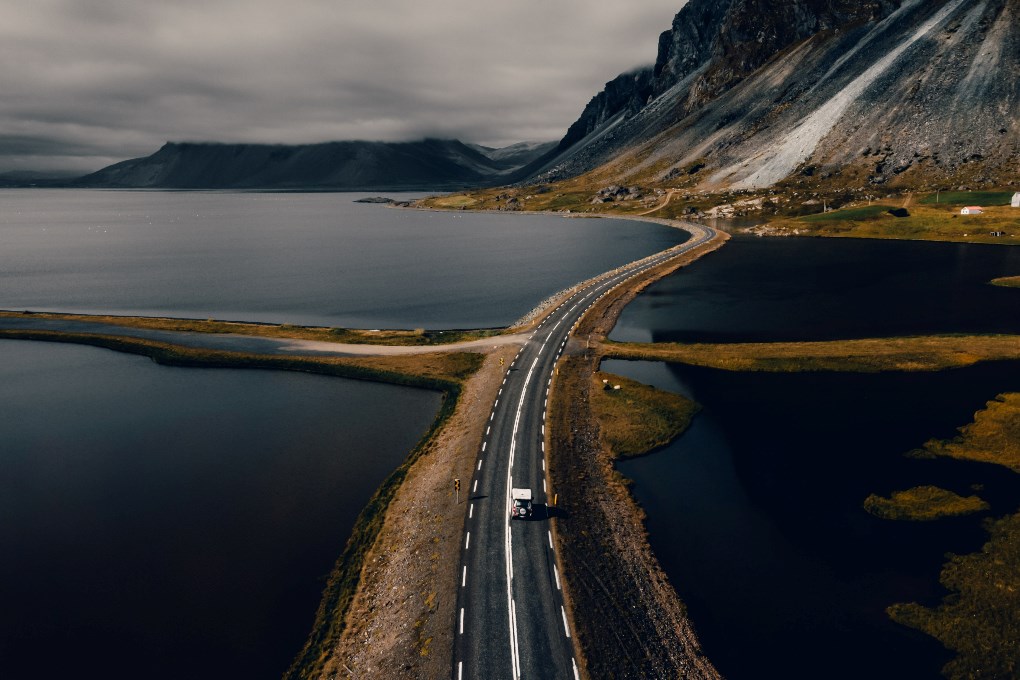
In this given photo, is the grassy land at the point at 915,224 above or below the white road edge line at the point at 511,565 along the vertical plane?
above

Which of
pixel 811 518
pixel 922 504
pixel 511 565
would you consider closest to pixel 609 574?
pixel 511 565

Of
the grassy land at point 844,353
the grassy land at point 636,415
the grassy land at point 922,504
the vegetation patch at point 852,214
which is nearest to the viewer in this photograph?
the grassy land at point 922,504

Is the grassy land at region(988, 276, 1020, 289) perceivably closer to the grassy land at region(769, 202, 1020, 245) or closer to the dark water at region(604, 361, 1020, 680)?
the grassy land at region(769, 202, 1020, 245)

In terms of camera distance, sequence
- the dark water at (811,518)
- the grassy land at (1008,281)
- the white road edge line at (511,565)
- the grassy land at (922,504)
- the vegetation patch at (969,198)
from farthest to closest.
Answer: the vegetation patch at (969,198) → the grassy land at (1008,281) → the grassy land at (922,504) → the dark water at (811,518) → the white road edge line at (511,565)

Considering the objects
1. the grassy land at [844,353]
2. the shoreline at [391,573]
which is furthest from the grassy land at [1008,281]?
the shoreline at [391,573]

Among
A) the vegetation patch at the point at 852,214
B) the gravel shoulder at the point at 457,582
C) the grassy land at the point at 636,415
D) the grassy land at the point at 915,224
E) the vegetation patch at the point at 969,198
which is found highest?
the vegetation patch at the point at 969,198

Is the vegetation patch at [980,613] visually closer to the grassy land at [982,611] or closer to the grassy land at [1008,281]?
the grassy land at [982,611]
